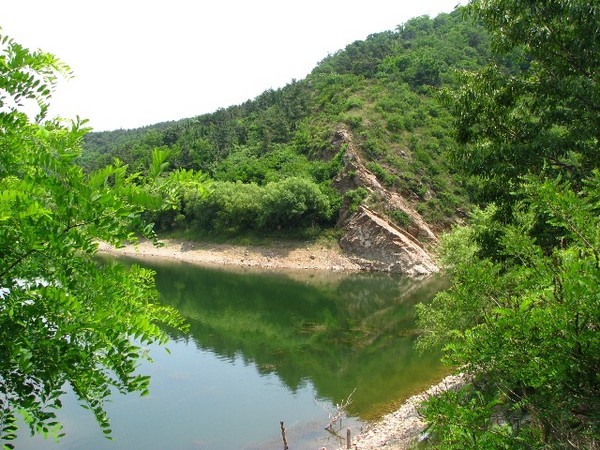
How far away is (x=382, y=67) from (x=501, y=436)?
292 feet

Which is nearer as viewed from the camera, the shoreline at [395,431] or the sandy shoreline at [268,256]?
the shoreline at [395,431]

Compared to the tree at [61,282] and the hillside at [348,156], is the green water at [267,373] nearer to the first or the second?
the tree at [61,282]

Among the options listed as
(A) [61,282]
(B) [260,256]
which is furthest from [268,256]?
(A) [61,282]

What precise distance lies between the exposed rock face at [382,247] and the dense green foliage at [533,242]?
38347mm

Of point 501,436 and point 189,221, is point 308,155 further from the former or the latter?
point 501,436

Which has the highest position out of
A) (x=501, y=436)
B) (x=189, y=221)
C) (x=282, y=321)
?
(x=501, y=436)

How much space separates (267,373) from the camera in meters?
23.4

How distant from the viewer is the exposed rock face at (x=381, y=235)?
53469mm

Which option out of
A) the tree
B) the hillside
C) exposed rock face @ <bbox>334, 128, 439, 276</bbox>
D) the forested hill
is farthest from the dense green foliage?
the forested hill

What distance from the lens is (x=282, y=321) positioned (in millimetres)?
33000

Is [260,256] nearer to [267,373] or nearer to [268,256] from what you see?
[268,256]

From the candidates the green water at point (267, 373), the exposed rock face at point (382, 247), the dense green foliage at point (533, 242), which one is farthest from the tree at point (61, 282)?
the exposed rock face at point (382, 247)

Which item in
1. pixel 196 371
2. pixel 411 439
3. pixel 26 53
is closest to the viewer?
pixel 26 53

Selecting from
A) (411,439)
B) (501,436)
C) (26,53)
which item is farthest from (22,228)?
(411,439)
